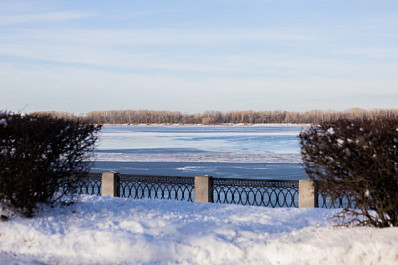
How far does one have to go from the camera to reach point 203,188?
1381 centimetres

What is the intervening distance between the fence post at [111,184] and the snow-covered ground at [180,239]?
14.6 feet

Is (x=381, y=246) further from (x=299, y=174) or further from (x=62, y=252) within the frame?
(x=299, y=174)

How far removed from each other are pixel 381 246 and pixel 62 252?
192 inches

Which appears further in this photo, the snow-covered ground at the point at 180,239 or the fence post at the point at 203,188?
the fence post at the point at 203,188

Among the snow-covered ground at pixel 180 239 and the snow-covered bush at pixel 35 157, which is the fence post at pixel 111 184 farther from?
the snow-covered bush at pixel 35 157

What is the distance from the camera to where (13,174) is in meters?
9.04

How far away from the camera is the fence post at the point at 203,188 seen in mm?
13758

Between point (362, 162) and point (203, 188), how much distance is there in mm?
6459

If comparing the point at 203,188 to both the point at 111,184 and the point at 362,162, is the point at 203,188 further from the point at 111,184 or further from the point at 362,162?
the point at 362,162

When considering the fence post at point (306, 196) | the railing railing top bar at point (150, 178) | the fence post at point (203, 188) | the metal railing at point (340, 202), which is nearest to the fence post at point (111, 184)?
the railing railing top bar at point (150, 178)

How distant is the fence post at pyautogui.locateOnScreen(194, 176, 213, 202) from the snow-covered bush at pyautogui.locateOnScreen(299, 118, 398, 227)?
5583mm

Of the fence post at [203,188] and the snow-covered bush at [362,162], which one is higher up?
the snow-covered bush at [362,162]

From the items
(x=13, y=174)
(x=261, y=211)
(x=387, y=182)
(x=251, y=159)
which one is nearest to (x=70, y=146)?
(x=13, y=174)

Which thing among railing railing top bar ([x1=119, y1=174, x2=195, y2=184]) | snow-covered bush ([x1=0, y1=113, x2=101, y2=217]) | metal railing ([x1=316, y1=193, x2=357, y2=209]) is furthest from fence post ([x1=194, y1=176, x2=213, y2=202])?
snow-covered bush ([x1=0, y1=113, x2=101, y2=217])
